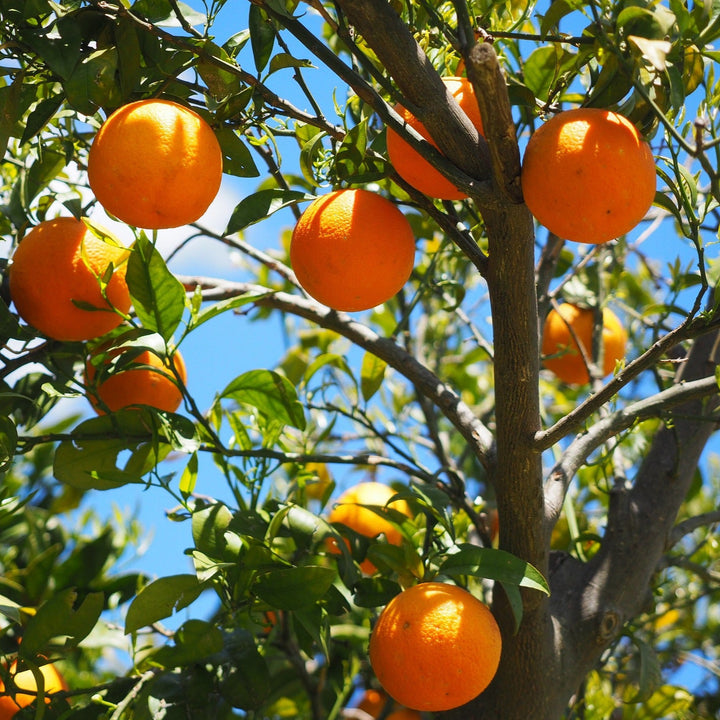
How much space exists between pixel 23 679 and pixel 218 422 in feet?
1.33

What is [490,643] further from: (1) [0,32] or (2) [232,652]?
(1) [0,32]

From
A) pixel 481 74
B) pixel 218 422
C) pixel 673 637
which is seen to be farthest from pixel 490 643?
pixel 673 637

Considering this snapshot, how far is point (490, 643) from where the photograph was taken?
0.93 metres

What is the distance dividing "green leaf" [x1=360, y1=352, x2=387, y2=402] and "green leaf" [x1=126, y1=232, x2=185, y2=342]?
430 mm

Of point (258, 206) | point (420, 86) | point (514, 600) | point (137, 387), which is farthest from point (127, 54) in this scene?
point (514, 600)

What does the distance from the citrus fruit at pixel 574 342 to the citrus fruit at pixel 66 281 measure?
0.81 meters

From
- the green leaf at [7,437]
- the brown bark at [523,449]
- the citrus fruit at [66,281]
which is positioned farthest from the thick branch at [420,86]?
the green leaf at [7,437]

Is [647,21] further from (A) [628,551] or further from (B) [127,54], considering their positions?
(A) [628,551]

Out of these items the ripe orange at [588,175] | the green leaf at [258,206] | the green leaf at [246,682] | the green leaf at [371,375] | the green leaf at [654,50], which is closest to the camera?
the green leaf at [654,50]

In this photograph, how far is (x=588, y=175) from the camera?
746mm

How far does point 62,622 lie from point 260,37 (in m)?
0.66

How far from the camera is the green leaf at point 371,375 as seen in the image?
4.39 feet

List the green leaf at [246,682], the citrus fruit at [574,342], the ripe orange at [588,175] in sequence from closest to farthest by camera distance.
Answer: the ripe orange at [588,175] < the green leaf at [246,682] < the citrus fruit at [574,342]

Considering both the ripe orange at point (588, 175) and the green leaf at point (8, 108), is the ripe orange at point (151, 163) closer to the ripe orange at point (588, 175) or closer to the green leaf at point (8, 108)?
the green leaf at point (8, 108)
